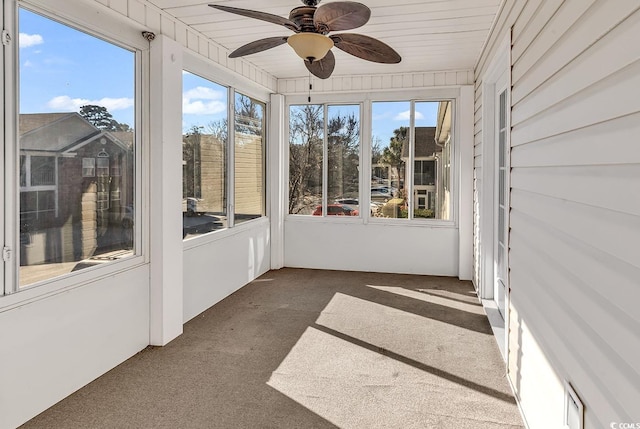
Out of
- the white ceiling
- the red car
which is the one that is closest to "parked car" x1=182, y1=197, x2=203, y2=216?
the white ceiling

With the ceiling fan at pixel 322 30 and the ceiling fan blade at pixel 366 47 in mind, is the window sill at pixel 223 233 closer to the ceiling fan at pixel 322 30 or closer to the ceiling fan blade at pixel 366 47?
the ceiling fan at pixel 322 30

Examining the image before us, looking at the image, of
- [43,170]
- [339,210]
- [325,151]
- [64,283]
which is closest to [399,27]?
[325,151]

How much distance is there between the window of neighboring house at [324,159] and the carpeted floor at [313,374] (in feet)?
6.37

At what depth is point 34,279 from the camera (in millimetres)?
2406

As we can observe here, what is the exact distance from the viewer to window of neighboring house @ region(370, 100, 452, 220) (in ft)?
18.6

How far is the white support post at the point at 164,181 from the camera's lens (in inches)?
130

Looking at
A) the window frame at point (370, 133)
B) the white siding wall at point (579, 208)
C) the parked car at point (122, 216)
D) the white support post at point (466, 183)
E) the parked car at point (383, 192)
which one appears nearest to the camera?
the white siding wall at point (579, 208)

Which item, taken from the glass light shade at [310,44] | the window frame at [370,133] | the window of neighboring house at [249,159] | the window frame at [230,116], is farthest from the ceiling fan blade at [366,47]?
the window frame at [370,133]

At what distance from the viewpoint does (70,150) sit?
264cm

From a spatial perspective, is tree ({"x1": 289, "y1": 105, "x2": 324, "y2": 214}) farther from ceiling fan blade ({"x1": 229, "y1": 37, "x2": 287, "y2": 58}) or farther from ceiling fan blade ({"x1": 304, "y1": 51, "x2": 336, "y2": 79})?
ceiling fan blade ({"x1": 229, "y1": 37, "x2": 287, "y2": 58})

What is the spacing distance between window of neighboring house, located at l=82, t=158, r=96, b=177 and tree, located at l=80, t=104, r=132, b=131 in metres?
0.25

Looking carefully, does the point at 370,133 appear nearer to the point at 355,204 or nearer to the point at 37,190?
the point at 355,204

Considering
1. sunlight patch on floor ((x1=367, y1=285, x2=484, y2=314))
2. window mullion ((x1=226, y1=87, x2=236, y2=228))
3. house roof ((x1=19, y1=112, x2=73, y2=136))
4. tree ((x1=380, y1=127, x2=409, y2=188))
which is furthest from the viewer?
tree ((x1=380, y1=127, x2=409, y2=188))

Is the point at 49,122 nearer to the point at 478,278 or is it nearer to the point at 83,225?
the point at 83,225
